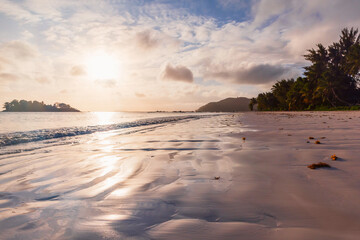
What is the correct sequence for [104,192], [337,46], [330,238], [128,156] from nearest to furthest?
[330,238] → [104,192] → [128,156] → [337,46]

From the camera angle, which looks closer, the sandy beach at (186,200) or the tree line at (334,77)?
the sandy beach at (186,200)

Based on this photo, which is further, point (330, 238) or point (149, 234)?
point (149, 234)

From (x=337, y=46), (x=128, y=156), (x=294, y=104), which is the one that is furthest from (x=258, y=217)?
(x=294, y=104)

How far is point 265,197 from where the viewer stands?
2.15m

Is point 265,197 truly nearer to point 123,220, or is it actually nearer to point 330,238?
point 330,238

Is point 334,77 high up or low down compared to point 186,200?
up

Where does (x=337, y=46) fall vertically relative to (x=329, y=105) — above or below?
above

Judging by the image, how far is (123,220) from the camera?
1.77 meters

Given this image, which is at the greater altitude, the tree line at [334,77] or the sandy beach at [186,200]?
the tree line at [334,77]

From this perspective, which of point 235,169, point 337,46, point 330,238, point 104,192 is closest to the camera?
point 330,238

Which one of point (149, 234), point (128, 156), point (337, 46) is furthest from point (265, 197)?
point (337, 46)

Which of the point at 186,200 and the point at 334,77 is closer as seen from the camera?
the point at 186,200

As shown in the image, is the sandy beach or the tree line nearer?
the sandy beach

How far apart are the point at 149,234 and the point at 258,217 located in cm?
96
